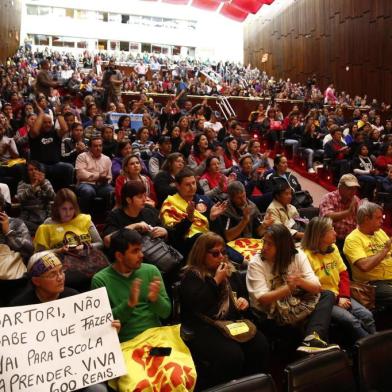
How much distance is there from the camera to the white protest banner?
2.00m

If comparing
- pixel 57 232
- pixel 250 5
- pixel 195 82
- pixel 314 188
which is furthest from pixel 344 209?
pixel 250 5

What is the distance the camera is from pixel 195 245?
103 inches

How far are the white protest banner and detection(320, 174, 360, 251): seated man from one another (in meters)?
2.45

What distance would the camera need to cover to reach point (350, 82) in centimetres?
1432

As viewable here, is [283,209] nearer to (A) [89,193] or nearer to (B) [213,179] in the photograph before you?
(B) [213,179]

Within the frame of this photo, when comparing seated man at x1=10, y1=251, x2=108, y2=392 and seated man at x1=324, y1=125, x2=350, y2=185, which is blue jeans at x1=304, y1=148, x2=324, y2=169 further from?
seated man at x1=10, y1=251, x2=108, y2=392

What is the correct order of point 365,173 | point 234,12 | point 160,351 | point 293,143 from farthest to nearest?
point 234,12 < point 293,143 < point 365,173 < point 160,351

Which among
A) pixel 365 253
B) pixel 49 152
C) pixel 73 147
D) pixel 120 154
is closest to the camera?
pixel 365 253

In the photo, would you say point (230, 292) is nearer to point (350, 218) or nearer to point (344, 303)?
point (344, 303)

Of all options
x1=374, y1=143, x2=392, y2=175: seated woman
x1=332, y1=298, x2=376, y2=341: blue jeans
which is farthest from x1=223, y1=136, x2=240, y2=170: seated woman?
x1=332, y1=298, x2=376, y2=341: blue jeans

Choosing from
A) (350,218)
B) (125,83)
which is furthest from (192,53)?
(350,218)

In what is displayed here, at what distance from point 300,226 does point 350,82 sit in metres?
11.4

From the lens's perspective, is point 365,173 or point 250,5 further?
point 250,5

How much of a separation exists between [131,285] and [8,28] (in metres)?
17.0
